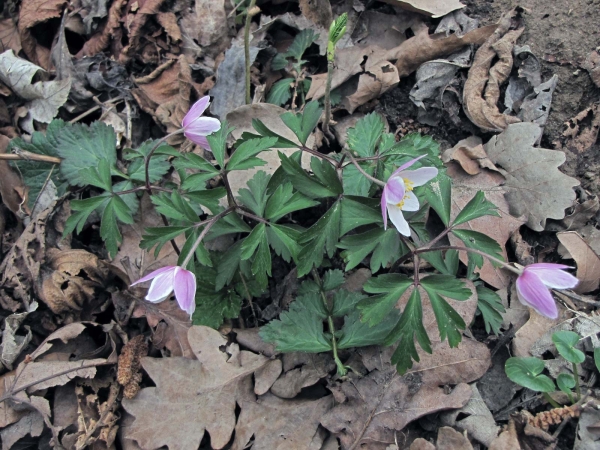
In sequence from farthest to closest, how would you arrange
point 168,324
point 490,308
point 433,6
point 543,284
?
point 433,6
point 168,324
point 490,308
point 543,284

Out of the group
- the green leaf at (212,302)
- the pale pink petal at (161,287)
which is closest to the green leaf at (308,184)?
the pale pink petal at (161,287)

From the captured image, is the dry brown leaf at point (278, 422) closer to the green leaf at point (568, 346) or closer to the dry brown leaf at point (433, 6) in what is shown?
the green leaf at point (568, 346)

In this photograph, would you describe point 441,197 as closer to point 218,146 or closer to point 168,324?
point 218,146

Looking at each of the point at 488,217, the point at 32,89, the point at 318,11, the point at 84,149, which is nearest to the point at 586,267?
the point at 488,217

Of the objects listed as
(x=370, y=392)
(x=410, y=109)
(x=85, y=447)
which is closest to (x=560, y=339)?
(x=370, y=392)

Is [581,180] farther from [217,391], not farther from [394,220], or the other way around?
[217,391]

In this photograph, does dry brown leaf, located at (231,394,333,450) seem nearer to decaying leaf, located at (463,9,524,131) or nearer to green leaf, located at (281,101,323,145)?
green leaf, located at (281,101,323,145)
